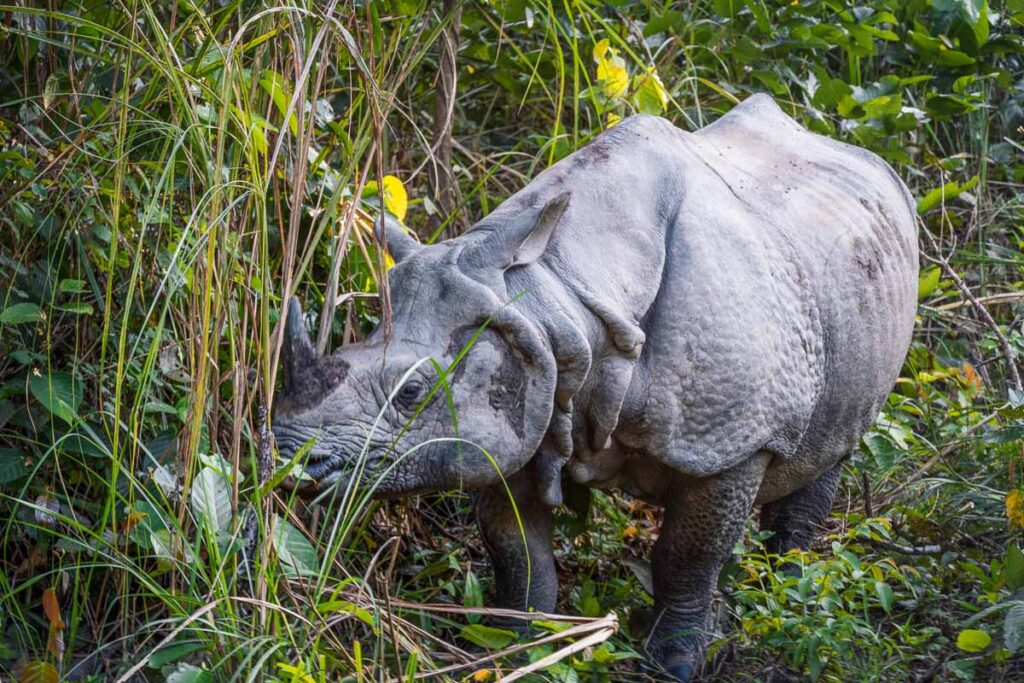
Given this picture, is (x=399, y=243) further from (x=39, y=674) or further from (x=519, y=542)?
(x=39, y=674)

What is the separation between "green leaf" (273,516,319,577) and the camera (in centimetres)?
316

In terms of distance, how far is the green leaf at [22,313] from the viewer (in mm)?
3452

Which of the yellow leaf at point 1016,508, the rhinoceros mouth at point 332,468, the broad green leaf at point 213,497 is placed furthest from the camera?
the yellow leaf at point 1016,508

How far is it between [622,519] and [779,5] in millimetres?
2452

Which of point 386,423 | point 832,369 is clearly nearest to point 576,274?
point 386,423

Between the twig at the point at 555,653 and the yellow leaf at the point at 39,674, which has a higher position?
the yellow leaf at the point at 39,674

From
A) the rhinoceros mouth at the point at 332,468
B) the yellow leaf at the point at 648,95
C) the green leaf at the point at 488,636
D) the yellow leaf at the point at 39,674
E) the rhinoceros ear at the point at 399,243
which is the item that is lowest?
the green leaf at the point at 488,636

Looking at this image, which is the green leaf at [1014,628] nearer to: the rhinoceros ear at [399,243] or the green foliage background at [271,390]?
the green foliage background at [271,390]

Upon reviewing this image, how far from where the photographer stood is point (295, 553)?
328 cm

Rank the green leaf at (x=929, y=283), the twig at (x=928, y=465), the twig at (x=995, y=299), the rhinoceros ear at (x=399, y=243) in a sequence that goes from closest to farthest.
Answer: the rhinoceros ear at (x=399, y=243)
the twig at (x=928, y=465)
the green leaf at (x=929, y=283)
the twig at (x=995, y=299)

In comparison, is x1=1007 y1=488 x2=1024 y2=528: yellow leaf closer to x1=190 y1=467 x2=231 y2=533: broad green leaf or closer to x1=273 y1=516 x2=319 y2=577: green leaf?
x1=273 y1=516 x2=319 y2=577: green leaf

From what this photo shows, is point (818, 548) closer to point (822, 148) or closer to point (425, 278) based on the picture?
point (822, 148)

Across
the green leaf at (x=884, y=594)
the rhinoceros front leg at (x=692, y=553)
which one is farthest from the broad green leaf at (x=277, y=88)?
the green leaf at (x=884, y=594)

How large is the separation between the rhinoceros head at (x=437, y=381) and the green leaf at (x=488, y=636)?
1.15 feet
